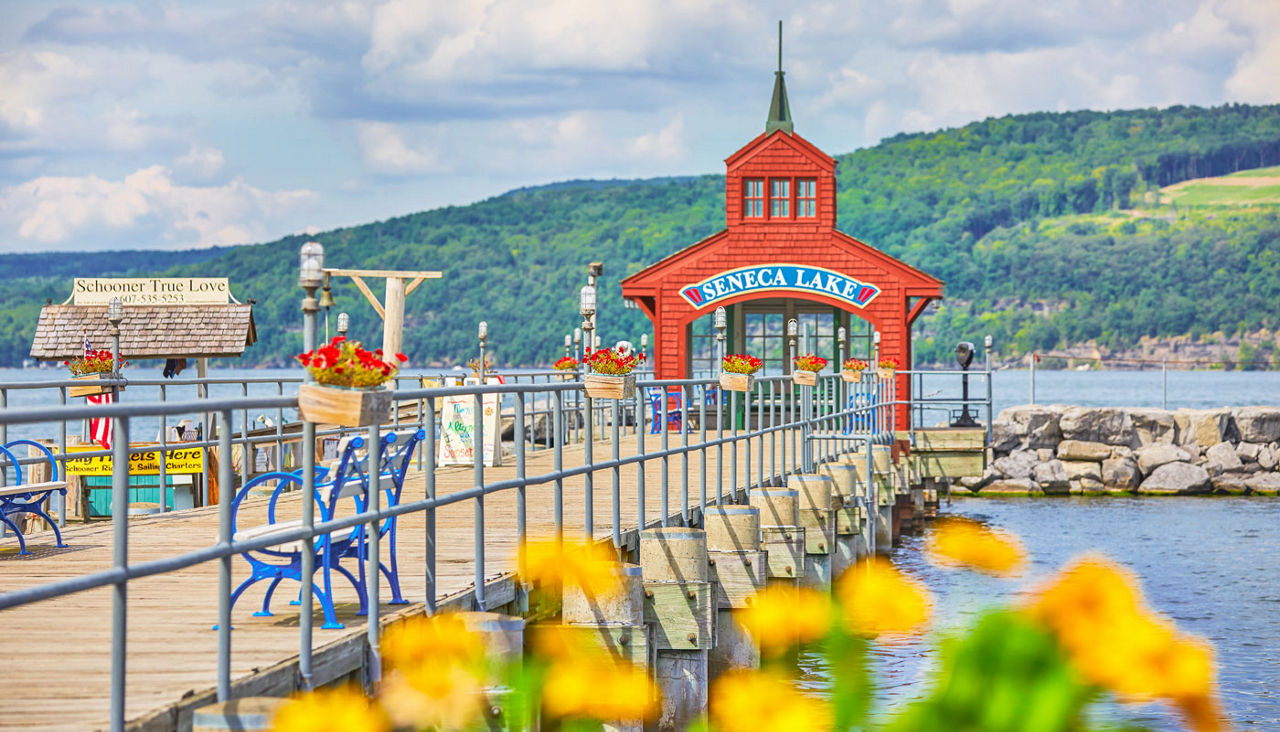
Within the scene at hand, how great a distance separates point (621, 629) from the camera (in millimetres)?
7961

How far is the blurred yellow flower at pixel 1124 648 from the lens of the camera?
1507 mm

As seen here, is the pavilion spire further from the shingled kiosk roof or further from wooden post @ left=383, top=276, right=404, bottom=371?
wooden post @ left=383, top=276, right=404, bottom=371

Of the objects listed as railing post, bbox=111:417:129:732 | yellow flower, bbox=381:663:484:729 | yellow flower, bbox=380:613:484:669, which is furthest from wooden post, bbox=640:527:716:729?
railing post, bbox=111:417:129:732

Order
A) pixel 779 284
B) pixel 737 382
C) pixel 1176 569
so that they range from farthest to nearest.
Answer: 1. pixel 779 284
2. pixel 1176 569
3. pixel 737 382

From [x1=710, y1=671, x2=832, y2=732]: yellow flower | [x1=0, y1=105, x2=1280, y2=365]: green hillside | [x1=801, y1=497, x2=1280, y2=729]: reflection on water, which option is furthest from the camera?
[x1=0, y1=105, x2=1280, y2=365]: green hillside

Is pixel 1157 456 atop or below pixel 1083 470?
atop

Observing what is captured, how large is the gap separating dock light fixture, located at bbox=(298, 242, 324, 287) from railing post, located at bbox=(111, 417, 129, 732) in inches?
66.3

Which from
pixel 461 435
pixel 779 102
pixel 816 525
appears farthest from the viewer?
pixel 779 102

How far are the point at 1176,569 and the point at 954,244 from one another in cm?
11281

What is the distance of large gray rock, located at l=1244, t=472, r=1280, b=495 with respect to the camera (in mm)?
37875

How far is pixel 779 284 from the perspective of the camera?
29.6 meters

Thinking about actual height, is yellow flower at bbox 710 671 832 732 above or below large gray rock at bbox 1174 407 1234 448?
above

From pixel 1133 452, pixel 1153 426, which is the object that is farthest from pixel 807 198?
pixel 1153 426

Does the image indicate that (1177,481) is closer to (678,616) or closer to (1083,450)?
(1083,450)
